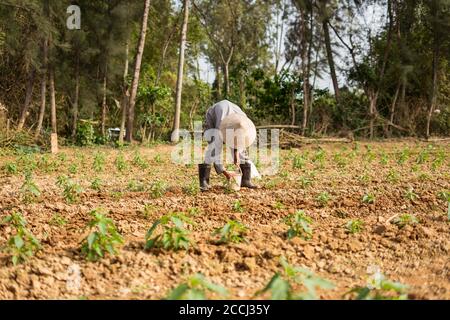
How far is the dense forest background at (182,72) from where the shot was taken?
1368 centimetres

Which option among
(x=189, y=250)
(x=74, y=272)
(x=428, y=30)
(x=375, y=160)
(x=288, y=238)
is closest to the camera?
(x=74, y=272)

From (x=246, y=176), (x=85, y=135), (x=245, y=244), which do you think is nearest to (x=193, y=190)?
(x=246, y=176)

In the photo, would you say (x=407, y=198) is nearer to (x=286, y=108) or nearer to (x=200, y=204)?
(x=200, y=204)

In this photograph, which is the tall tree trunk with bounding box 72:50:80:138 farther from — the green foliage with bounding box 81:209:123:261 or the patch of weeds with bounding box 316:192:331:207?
the green foliage with bounding box 81:209:123:261

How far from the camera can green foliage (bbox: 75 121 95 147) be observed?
14.5 m

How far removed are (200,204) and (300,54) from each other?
556 inches

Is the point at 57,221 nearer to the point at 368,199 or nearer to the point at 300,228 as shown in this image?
the point at 300,228

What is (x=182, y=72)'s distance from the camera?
50.3 ft

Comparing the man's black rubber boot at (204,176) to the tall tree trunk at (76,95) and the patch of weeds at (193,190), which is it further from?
the tall tree trunk at (76,95)

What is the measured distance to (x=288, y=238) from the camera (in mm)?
3580

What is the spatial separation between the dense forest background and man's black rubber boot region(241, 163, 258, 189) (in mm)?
→ 8219

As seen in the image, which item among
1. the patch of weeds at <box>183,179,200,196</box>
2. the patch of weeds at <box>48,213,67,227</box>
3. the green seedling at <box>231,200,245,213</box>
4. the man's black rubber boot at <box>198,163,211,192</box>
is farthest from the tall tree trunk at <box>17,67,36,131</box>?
the green seedling at <box>231,200,245,213</box>

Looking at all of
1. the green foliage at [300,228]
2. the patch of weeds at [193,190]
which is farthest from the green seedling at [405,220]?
the patch of weeds at [193,190]

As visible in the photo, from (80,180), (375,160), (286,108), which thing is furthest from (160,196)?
(286,108)
